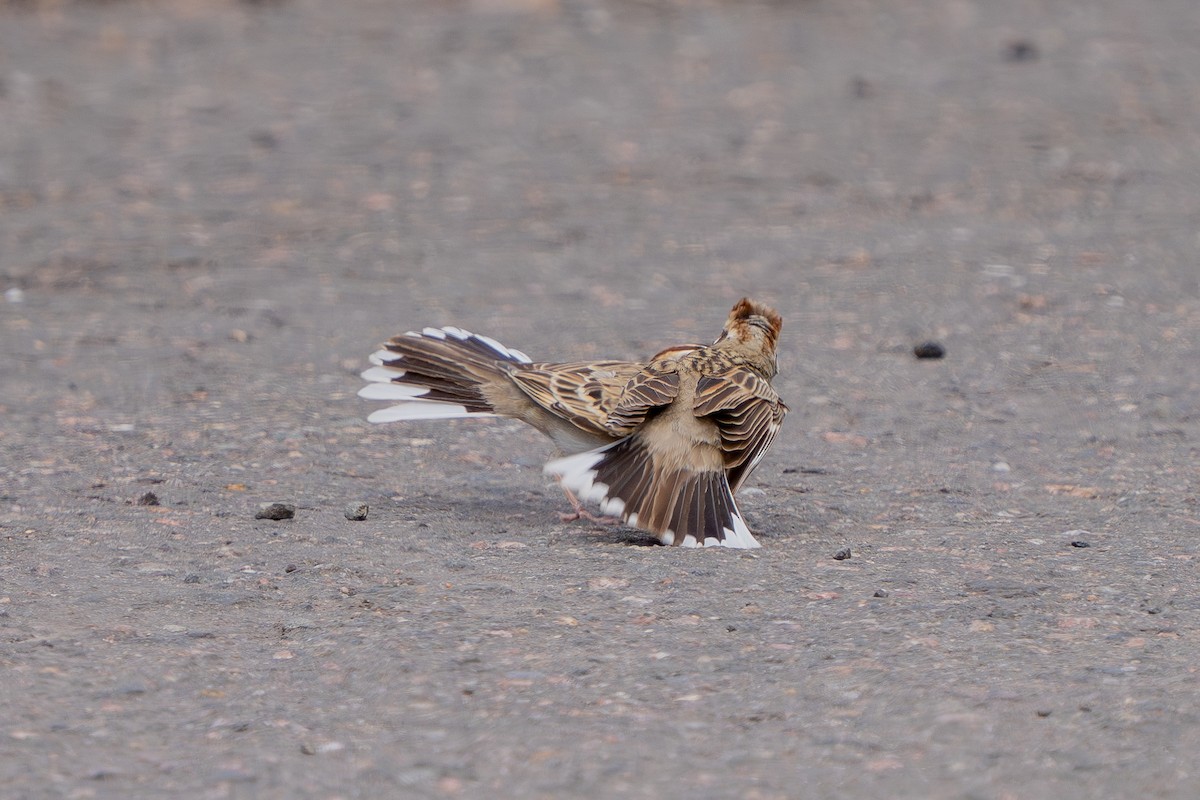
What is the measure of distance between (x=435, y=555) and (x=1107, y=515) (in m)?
2.64

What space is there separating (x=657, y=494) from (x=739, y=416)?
468 mm

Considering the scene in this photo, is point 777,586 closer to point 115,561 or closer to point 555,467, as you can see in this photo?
point 555,467

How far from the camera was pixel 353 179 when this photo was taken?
12.9m

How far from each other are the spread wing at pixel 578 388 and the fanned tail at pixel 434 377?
18cm

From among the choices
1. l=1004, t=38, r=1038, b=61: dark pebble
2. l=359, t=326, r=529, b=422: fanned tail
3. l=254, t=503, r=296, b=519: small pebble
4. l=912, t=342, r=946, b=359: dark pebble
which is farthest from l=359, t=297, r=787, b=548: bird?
l=1004, t=38, r=1038, b=61: dark pebble

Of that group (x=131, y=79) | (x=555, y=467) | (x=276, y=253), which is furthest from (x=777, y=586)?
(x=131, y=79)

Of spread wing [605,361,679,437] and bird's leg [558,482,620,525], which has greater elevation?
spread wing [605,361,679,437]

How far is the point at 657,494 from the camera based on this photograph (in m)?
6.03

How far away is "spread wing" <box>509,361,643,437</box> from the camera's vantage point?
6289mm

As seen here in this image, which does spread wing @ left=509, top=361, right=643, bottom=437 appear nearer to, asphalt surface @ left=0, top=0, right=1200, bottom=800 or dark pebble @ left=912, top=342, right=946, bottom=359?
asphalt surface @ left=0, top=0, right=1200, bottom=800

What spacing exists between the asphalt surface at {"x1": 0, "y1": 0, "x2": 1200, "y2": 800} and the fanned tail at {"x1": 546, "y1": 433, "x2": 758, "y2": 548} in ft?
0.43

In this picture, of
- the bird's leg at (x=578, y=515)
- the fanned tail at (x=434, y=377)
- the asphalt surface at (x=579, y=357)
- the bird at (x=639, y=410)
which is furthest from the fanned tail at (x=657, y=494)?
the fanned tail at (x=434, y=377)

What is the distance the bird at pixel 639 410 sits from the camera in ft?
19.7

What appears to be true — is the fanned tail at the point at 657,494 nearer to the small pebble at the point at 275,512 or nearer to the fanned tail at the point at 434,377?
the fanned tail at the point at 434,377
